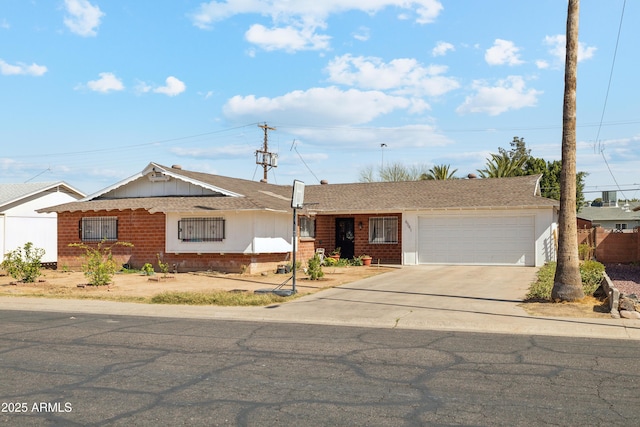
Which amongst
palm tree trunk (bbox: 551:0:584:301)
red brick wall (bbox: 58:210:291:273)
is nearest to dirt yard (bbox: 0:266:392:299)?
red brick wall (bbox: 58:210:291:273)

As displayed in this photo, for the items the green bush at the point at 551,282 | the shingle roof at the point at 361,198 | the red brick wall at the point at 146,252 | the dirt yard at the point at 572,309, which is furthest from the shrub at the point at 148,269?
the dirt yard at the point at 572,309

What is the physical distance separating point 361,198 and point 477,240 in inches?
265

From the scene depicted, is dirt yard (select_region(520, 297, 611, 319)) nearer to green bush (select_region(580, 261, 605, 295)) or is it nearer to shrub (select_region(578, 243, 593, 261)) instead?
green bush (select_region(580, 261, 605, 295))

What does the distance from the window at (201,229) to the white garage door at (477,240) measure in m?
9.58

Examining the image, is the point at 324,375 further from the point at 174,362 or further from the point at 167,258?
the point at 167,258

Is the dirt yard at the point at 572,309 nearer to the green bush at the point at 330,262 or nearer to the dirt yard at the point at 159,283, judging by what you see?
the dirt yard at the point at 159,283

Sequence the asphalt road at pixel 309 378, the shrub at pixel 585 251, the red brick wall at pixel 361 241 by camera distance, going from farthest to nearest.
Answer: the red brick wall at pixel 361 241 → the shrub at pixel 585 251 → the asphalt road at pixel 309 378

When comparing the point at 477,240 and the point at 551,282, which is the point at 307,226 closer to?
the point at 477,240

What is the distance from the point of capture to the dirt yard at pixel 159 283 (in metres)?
17.6

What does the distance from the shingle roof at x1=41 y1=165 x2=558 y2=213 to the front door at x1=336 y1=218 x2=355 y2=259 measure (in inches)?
41.0

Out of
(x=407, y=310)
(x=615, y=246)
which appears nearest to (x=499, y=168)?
(x=615, y=246)

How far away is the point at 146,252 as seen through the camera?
25500 mm

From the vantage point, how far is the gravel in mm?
18484

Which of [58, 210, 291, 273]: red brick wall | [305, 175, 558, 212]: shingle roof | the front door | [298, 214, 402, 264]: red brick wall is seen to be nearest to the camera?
[58, 210, 291, 273]: red brick wall
